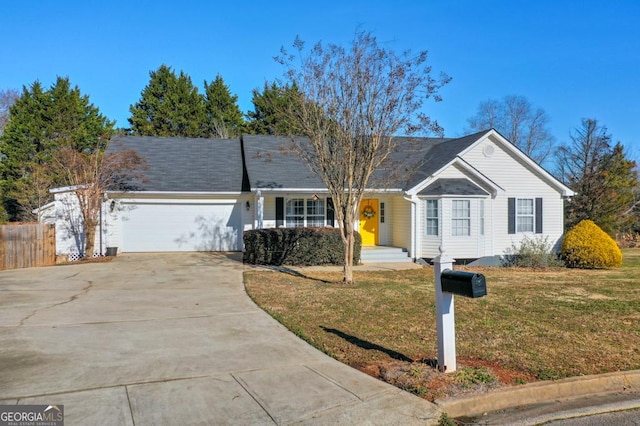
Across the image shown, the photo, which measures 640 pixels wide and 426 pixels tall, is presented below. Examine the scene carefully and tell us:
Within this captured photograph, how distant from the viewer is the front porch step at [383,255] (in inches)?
670

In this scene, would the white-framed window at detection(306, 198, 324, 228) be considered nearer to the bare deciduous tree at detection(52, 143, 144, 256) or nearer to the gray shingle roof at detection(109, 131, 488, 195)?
the gray shingle roof at detection(109, 131, 488, 195)

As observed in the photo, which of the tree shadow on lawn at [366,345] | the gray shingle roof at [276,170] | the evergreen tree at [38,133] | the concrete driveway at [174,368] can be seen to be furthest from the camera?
the evergreen tree at [38,133]

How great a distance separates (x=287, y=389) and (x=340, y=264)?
11.2 metres

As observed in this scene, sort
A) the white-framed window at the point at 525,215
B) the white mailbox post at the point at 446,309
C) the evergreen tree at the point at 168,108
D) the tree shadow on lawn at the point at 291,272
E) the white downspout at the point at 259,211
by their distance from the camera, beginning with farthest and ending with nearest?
the evergreen tree at the point at 168,108 → the white-framed window at the point at 525,215 → the white downspout at the point at 259,211 → the tree shadow on lawn at the point at 291,272 → the white mailbox post at the point at 446,309

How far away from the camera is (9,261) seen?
14.1 meters

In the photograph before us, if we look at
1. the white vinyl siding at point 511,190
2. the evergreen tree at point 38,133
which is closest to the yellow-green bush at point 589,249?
the white vinyl siding at point 511,190

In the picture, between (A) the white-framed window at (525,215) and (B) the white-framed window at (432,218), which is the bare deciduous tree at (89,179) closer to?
(B) the white-framed window at (432,218)

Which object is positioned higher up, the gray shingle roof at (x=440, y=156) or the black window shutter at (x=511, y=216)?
the gray shingle roof at (x=440, y=156)

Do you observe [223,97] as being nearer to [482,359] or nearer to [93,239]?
[93,239]

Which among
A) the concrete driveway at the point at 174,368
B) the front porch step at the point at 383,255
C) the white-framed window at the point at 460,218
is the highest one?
the white-framed window at the point at 460,218

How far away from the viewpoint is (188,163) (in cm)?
2041

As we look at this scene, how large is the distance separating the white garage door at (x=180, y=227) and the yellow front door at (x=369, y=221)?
5.12 m

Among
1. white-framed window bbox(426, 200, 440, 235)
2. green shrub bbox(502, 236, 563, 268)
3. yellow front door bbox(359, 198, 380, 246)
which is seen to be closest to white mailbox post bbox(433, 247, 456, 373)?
white-framed window bbox(426, 200, 440, 235)

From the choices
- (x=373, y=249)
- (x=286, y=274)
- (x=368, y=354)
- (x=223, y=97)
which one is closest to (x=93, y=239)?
(x=286, y=274)
